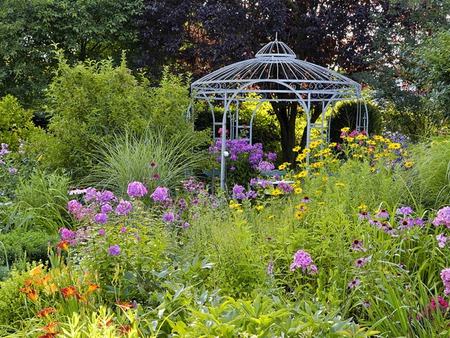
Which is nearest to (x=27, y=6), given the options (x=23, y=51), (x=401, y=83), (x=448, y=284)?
(x=23, y=51)

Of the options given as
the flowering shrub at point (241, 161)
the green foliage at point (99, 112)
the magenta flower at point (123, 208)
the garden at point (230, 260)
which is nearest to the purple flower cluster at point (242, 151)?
the flowering shrub at point (241, 161)

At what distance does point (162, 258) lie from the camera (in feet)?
11.1

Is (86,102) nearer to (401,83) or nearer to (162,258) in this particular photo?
(162,258)

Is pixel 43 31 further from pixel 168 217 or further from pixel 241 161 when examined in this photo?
pixel 168 217

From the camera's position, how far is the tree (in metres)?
10.8

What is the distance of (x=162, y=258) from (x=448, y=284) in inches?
61.6

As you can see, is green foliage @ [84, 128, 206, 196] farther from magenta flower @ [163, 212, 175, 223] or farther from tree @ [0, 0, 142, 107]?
tree @ [0, 0, 142, 107]

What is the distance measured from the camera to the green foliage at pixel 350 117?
1146 cm

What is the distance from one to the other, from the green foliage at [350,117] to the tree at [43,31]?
14.2 feet

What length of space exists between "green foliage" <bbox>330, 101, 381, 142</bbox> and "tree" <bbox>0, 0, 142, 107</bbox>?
14.2 ft

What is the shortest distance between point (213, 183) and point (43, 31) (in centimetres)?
550

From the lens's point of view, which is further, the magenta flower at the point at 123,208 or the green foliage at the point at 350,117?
the green foliage at the point at 350,117

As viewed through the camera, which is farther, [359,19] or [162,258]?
[359,19]

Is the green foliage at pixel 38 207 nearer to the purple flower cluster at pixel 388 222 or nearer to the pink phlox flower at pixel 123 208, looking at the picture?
Result: the pink phlox flower at pixel 123 208
